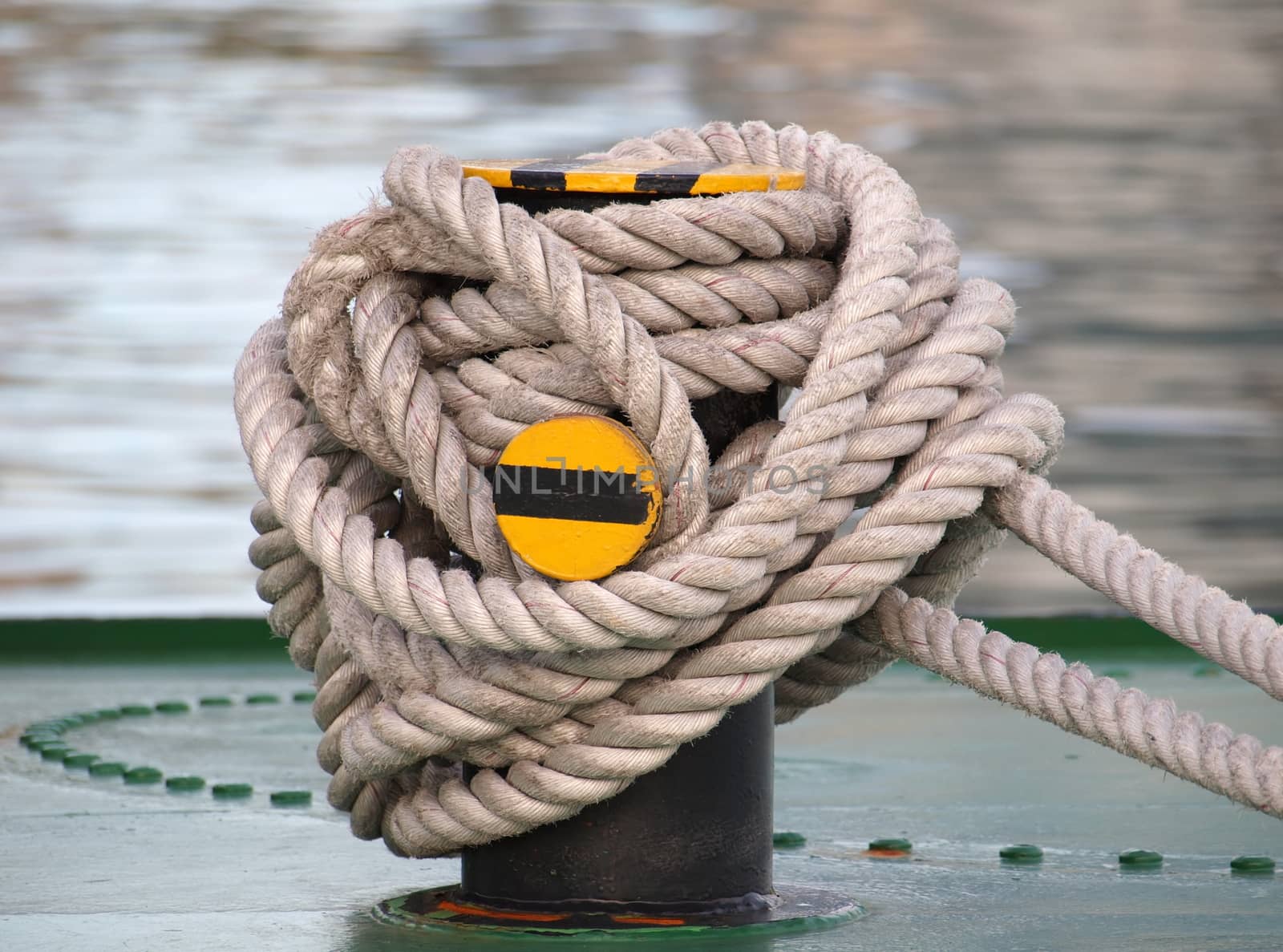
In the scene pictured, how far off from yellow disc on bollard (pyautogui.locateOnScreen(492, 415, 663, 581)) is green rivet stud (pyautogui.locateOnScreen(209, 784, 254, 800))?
2.81 feet

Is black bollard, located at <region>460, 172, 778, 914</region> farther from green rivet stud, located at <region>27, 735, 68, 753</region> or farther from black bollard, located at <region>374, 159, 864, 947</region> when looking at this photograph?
green rivet stud, located at <region>27, 735, 68, 753</region>

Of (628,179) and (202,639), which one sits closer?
(628,179)

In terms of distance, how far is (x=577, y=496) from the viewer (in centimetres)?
130

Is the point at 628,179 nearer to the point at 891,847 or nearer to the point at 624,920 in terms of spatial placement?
the point at 624,920

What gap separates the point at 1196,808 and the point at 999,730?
591 millimetres

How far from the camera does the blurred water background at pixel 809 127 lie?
3.64m

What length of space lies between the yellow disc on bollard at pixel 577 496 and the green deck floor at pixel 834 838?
31 centimetres

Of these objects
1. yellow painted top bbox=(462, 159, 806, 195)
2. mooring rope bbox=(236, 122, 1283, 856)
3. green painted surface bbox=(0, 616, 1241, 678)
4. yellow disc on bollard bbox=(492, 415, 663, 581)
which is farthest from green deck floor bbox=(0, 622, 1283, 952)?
yellow painted top bbox=(462, 159, 806, 195)

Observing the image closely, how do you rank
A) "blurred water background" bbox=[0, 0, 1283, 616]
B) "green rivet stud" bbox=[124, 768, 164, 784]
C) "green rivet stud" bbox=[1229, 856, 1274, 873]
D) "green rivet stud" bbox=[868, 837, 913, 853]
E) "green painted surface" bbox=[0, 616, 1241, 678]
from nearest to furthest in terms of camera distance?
"green rivet stud" bbox=[1229, 856, 1274, 873] < "green rivet stud" bbox=[868, 837, 913, 853] < "green rivet stud" bbox=[124, 768, 164, 784] < "green painted surface" bbox=[0, 616, 1241, 678] < "blurred water background" bbox=[0, 0, 1283, 616]

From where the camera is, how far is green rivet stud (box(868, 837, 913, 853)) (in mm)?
1726

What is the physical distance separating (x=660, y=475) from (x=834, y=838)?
660 mm

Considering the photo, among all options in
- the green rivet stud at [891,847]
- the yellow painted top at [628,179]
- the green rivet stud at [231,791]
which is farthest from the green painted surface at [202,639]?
the yellow painted top at [628,179]

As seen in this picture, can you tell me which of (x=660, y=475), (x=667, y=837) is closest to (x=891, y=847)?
(x=667, y=837)

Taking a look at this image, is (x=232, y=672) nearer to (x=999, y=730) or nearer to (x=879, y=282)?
(x=999, y=730)
